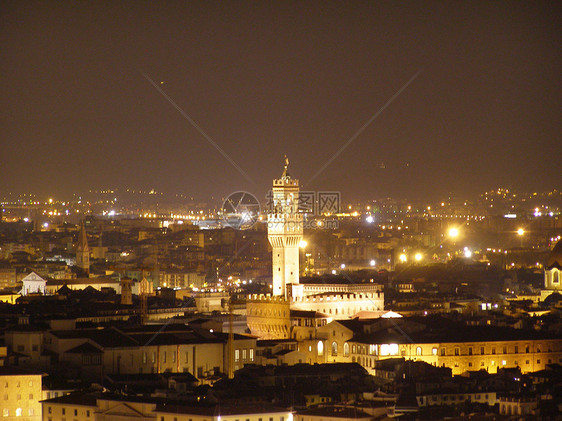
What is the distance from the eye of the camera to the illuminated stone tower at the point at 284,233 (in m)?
70.7

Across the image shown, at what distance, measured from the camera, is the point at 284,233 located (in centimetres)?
7069

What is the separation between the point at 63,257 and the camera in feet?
452

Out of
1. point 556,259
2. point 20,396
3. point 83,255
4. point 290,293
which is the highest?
point 83,255

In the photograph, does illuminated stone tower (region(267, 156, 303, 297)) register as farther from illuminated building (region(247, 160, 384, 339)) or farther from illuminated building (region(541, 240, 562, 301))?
illuminated building (region(541, 240, 562, 301))

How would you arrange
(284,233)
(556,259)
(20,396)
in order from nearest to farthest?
(20,396)
(284,233)
(556,259)

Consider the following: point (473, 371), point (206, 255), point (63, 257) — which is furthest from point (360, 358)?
point (206, 255)

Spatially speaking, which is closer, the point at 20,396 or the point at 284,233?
the point at 20,396

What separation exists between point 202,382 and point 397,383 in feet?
20.1

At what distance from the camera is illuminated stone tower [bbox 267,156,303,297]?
70.7 m

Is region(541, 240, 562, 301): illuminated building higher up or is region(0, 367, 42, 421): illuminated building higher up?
region(541, 240, 562, 301): illuminated building

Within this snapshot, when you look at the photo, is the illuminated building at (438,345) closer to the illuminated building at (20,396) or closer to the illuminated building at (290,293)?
the illuminated building at (290,293)

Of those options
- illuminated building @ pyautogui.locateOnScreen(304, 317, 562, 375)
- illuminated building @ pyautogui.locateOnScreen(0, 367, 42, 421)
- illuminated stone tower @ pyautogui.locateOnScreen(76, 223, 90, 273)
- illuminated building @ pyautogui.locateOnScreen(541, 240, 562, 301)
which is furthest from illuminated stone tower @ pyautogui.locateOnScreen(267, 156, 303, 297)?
illuminated stone tower @ pyautogui.locateOnScreen(76, 223, 90, 273)

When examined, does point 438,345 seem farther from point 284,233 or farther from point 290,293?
point 284,233

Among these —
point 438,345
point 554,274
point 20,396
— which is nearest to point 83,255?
point 554,274
